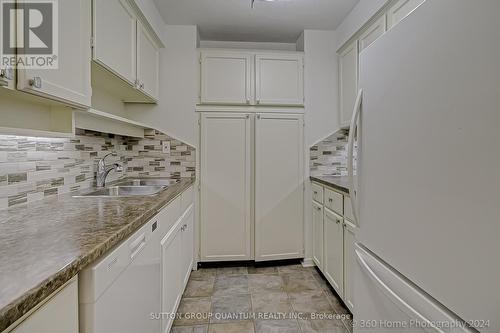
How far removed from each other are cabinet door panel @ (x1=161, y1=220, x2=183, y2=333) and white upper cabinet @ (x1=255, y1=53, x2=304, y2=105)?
1542mm

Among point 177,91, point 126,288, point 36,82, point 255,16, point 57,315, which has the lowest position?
point 126,288

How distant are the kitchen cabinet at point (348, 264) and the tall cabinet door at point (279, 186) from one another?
861 millimetres

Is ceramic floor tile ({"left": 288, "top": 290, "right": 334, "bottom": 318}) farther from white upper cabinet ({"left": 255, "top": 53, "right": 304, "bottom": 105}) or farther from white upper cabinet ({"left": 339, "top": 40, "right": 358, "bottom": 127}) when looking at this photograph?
white upper cabinet ({"left": 255, "top": 53, "right": 304, "bottom": 105})

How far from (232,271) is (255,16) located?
2.47m

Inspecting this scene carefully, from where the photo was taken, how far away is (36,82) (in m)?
0.91

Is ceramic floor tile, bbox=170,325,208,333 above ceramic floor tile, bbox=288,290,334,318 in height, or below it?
below

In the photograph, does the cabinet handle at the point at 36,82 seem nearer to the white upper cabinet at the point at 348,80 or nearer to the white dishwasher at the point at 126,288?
the white dishwasher at the point at 126,288

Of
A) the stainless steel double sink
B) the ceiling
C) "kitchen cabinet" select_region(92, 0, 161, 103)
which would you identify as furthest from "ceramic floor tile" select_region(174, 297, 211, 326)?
the ceiling

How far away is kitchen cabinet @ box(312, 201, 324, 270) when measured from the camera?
2439 mm

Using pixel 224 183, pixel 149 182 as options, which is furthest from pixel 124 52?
pixel 224 183

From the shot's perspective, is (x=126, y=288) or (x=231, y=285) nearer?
(x=126, y=288)

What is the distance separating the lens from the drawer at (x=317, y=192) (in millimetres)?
2435

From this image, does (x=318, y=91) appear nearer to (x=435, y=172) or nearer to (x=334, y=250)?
(x=334, y=250)

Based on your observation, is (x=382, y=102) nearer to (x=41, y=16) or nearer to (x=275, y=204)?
(x=41, y=16)
